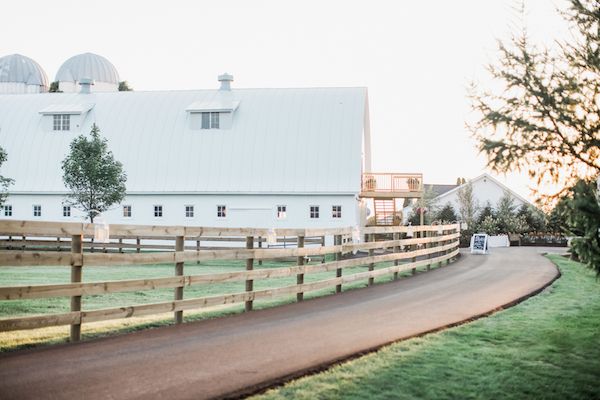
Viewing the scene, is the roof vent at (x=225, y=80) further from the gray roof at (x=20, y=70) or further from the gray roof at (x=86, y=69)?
the gray roof at (x=20, y=70)

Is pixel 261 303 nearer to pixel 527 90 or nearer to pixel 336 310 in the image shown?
pixel 336 310

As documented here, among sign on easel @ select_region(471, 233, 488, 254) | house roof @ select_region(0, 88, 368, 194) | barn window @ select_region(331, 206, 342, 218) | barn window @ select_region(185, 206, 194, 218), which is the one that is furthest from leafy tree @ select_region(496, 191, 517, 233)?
barn window @ select_region(185, 206, 194, 218)

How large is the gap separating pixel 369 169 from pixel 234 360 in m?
40.2

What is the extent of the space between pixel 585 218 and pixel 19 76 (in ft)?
230

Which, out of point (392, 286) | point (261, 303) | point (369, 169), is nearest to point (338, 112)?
point (369, 169)

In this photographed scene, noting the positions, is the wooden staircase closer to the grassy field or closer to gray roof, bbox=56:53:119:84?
the grassy field

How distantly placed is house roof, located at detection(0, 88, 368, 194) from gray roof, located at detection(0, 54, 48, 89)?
2626 centimetres

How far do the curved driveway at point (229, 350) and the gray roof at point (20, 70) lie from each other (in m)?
63.8

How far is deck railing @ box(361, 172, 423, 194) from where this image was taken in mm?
37969

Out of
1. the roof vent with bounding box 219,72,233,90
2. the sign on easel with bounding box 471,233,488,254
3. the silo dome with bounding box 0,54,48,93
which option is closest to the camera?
the sign on easel with bounding box 471,233,488,254

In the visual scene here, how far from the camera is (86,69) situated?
6706 cm

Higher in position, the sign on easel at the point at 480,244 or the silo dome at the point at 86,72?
the silo dome at the point at 86,72

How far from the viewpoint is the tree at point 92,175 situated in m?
34.5

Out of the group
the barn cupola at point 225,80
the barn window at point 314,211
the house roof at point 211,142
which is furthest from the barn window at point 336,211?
the barn cupola at point 225,80
